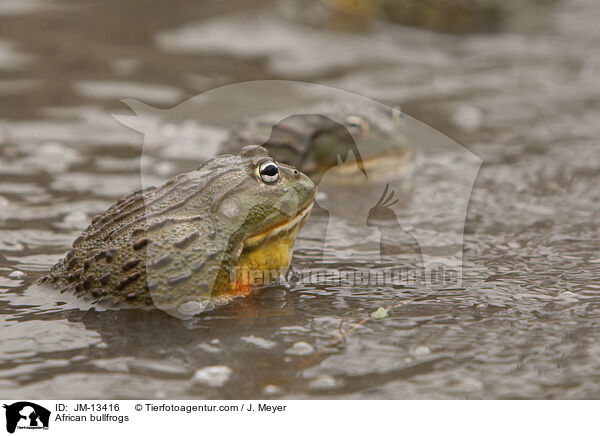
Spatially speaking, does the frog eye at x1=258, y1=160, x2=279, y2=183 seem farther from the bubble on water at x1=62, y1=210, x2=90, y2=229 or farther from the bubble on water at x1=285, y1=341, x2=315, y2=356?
the bubble on water at x1=62, y1=210, x2=90, y2=229

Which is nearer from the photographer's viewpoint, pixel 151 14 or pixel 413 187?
pixel 413 187

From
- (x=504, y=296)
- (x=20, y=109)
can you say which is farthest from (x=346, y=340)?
(x=20, y=109)

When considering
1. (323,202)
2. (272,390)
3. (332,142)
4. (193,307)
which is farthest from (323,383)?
(332,142)

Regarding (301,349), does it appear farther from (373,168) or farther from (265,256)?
(373,168)

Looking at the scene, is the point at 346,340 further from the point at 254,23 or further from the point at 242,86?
the point at 254,23

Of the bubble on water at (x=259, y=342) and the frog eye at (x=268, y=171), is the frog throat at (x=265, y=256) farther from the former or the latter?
the bubble on water at (x=259, y=342)
